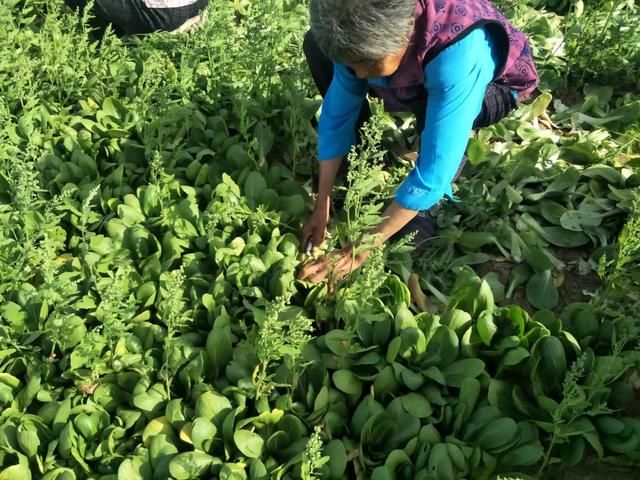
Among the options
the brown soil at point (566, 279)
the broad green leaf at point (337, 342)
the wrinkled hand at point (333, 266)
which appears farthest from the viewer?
the brown soil at point (566, 279)

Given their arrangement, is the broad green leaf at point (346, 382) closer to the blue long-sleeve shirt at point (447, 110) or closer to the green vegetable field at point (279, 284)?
the green vegetable field at point (279, 284)

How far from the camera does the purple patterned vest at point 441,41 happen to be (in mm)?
2441

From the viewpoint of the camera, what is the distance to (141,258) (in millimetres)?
3070

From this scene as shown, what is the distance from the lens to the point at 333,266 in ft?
9.37

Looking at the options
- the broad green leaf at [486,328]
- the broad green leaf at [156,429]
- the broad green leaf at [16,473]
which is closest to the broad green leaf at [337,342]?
the broad green leaf at [486,328]

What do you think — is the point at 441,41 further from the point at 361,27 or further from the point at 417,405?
the point at 417,405

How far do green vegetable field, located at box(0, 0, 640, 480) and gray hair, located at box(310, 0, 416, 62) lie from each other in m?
0.44

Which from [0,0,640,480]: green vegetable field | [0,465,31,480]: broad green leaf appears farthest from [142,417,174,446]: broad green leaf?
[0,465,31,480]: broad green leaf

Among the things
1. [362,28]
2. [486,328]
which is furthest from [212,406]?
[362,28]

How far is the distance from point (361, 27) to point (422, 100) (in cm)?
88

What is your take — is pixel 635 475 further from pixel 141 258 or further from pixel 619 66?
pixel 619 66

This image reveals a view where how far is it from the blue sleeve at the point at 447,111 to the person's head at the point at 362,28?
0.28 meters

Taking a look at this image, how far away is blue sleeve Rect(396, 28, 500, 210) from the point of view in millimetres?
2494

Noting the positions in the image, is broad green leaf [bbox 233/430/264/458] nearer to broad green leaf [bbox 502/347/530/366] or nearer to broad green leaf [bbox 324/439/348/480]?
broad green leaf [bbox 324/439/348/480]
